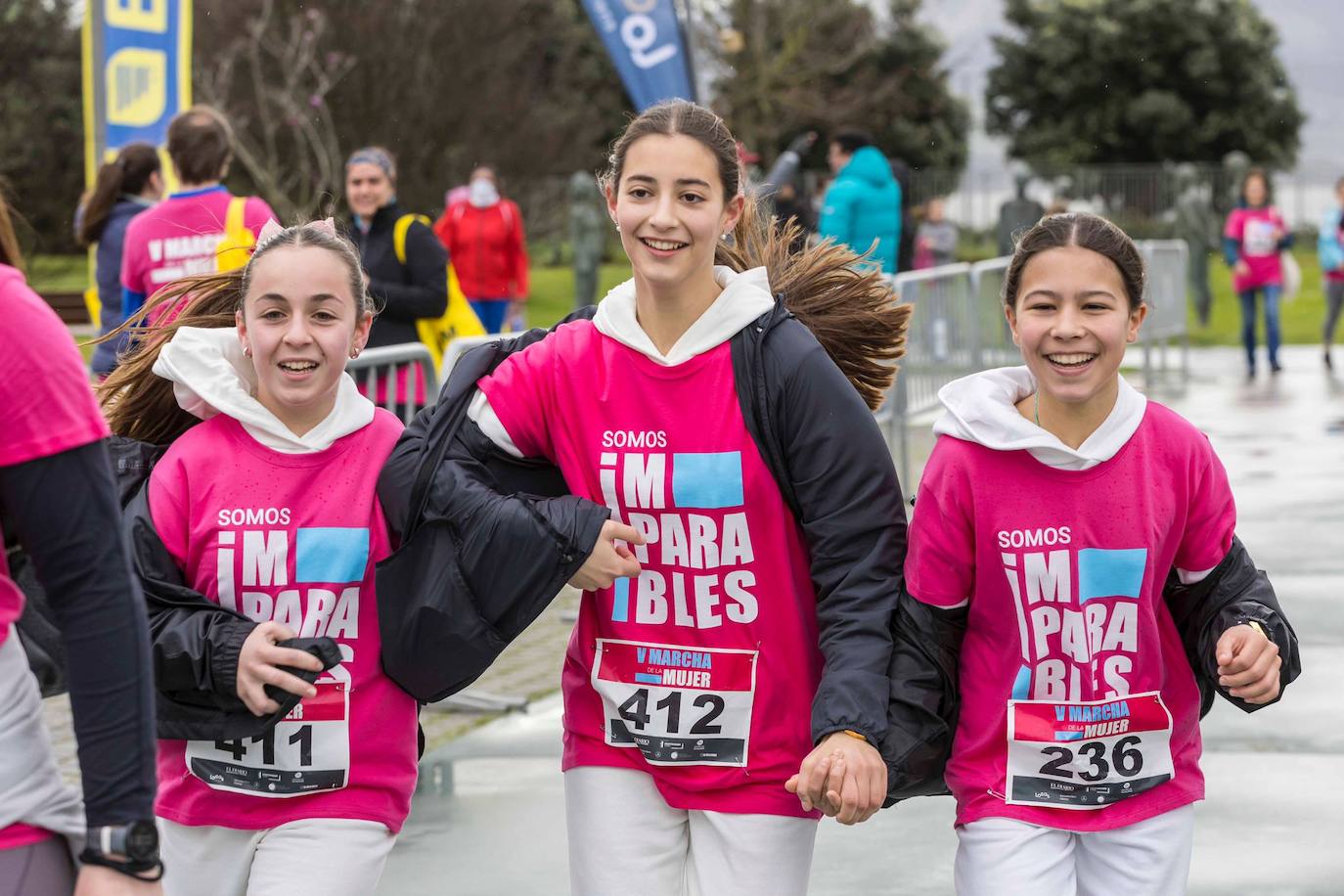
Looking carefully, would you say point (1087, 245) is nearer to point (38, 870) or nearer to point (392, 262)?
point (38, 870)

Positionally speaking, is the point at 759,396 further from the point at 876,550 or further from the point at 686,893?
the point at 686,893

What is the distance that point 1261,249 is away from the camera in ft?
62.0

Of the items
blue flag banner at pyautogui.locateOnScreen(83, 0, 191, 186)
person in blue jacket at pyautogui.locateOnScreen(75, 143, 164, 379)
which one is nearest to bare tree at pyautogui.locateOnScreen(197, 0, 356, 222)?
blue flag banner at pyautogui.locateOnScreen(83, 0, 191, 186)

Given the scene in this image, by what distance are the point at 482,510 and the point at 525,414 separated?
247 millimetres

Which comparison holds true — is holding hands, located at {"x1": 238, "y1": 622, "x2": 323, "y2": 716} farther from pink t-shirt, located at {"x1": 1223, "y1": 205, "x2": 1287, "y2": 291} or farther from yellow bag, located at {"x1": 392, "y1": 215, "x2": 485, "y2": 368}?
pink t-shirt, located at {"x1": 1223, "y1": 205, "x2": 1287, "y2": 291}

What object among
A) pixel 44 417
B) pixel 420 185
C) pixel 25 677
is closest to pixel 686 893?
pixel 25 677

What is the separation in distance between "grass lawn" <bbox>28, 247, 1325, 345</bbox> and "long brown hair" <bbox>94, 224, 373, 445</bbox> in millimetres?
17145

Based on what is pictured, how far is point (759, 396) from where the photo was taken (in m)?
3.30

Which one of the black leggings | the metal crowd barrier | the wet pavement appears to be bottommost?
the wet pavement

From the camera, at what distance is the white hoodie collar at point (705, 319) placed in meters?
3.35

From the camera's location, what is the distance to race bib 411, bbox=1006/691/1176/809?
3.23m

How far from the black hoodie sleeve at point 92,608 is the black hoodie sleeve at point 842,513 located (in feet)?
4.38

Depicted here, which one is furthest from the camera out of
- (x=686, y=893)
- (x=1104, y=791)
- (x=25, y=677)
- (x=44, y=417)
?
(x=686, y=893)

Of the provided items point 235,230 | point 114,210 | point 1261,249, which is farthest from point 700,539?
point 1261,249
